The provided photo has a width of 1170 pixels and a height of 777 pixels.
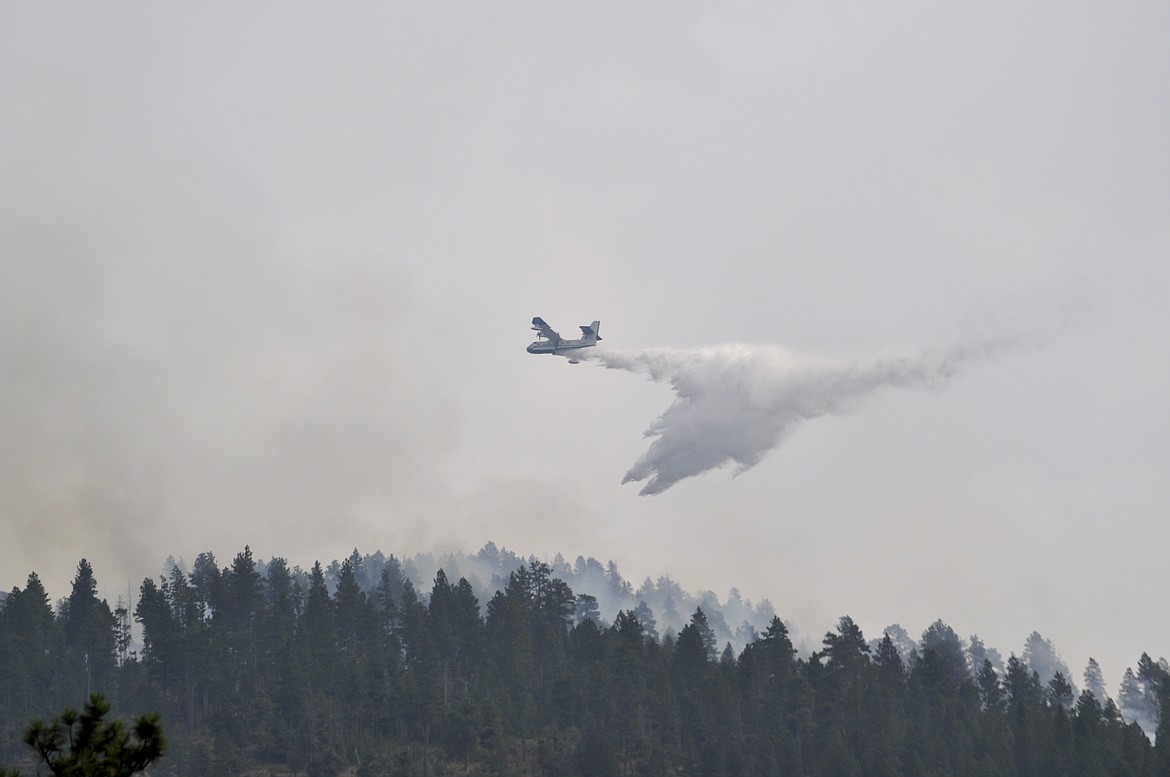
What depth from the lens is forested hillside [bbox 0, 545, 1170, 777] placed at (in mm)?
82938

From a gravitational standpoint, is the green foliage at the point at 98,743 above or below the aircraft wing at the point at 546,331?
below

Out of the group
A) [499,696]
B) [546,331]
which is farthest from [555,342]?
[499,696]

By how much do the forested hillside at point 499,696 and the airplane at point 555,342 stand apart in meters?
21.0

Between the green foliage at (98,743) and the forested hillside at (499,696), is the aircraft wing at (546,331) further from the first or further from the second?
the green foliage at (98,743)

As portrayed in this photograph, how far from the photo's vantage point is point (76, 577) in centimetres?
9931

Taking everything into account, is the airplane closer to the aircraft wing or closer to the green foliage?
the aircraft wing

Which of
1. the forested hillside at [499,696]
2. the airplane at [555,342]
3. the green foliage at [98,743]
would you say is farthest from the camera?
the airplane at [555,342]

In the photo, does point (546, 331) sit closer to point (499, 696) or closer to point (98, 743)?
point (499, 696)

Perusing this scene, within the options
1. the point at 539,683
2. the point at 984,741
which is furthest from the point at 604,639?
the point at 984,741

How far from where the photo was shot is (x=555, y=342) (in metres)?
104

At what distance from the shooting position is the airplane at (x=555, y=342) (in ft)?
340

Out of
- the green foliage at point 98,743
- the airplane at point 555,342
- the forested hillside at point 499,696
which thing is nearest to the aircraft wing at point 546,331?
the airplane at point 555,342

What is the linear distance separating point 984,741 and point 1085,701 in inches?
373

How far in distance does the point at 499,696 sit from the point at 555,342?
30.3m
